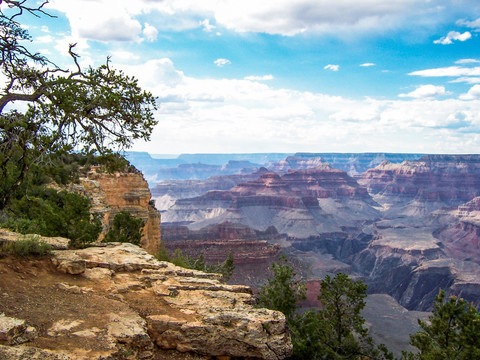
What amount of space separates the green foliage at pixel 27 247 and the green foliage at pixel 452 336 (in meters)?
14.6

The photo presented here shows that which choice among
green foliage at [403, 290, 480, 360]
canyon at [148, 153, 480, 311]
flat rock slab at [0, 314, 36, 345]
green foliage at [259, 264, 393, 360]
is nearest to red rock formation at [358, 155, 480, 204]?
canyon at [148, 153, 480, 311]

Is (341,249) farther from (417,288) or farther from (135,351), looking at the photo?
(135,351)

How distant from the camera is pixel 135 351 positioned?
7664 millimetres

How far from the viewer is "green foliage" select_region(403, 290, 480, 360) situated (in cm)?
1453

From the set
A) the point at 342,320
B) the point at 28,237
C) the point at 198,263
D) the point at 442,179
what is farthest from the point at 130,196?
the point at 442,179

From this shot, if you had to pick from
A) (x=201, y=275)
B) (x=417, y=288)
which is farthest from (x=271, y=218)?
→ (x=201, y=275)

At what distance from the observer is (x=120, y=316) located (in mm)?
8469

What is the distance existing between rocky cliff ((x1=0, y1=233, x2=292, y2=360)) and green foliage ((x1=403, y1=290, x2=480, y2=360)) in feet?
31.5

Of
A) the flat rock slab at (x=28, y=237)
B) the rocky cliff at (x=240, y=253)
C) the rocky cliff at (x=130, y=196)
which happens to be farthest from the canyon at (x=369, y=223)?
the flat rock slab at (x=28, y=237)

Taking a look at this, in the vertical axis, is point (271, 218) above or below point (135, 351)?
below

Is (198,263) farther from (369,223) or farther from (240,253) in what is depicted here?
(369,223)

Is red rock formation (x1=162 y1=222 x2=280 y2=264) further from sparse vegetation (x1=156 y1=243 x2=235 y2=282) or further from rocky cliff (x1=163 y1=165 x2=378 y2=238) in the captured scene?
rocky cliff (x1=163 y1=165 x2=378 y2=238)

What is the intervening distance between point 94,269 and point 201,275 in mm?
3388

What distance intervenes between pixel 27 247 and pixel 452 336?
1681 centimetres
